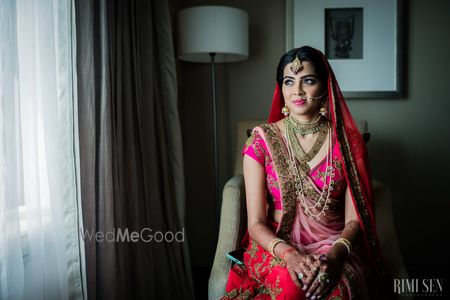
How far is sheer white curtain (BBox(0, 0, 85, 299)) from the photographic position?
109 centimetres

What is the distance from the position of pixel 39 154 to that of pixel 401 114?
208 centimetres

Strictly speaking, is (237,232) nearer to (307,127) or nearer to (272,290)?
(272,290)

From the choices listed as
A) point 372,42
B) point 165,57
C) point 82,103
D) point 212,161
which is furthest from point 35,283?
point 372,42

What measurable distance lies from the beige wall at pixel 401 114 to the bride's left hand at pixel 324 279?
1.44 metres

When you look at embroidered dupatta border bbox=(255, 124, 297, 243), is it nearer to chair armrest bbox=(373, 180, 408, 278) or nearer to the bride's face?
the bride's face

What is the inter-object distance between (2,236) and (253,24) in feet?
6.36

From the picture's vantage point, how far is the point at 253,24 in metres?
2.53

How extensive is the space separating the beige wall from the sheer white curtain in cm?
127

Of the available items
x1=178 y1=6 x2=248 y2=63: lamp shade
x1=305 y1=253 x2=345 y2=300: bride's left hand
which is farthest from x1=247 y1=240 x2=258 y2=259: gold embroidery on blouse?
x1=178 y1=6 x2=248 y2=63: lamp shade

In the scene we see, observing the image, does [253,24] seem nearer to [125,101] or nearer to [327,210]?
[125,101]

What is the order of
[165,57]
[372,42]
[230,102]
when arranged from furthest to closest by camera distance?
[230,102], [372,42], [165,57]

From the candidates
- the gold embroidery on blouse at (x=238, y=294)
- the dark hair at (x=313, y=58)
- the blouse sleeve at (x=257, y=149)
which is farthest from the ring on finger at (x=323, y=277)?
the dark hair at (x=313, y=58)

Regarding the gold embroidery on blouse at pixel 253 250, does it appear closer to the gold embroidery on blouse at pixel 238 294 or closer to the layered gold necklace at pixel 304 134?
the gold embroidery on blouse at pixel 238 294

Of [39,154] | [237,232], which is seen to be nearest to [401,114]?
[237,232]
